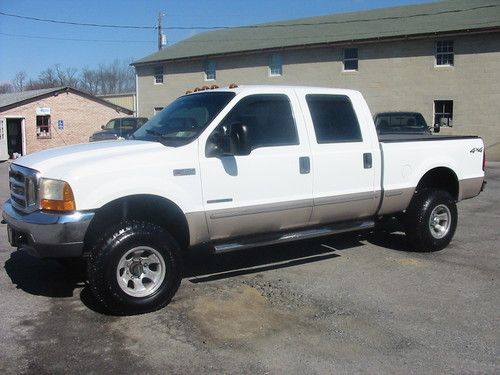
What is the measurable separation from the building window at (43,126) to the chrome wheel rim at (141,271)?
28.1m

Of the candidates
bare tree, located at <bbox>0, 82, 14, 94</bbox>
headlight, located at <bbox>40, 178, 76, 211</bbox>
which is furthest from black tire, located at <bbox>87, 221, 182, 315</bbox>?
bare tree, located at <bbox>0, 82, 14, 94</bbox>

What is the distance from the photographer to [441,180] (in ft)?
24.5

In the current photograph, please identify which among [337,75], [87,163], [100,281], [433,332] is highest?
[337,75]

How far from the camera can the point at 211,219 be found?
526 centimetres

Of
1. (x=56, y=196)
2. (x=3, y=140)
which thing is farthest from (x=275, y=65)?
(x=56, y=196)

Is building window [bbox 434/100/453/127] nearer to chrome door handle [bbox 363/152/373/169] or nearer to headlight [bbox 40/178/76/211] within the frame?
chrome door handle [bbox 363/152/373/169]

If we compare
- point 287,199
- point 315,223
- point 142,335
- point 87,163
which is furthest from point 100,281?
point 315,223

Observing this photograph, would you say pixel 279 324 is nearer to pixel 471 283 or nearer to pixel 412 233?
pixel 471 283

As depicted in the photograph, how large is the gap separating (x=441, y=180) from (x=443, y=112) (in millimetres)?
19074

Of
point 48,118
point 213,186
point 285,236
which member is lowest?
point 285,236

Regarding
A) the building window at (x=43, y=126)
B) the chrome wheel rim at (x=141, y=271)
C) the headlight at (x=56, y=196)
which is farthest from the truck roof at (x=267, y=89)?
the building window at (x=43, y=126)

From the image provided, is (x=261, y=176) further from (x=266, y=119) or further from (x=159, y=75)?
(x=159, y=75)

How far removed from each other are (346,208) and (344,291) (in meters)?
1.10

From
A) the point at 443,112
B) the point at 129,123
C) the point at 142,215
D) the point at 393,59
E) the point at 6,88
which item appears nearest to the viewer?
the point at 142,215
